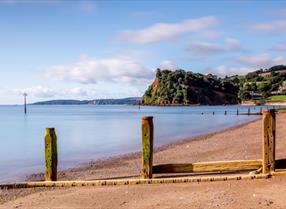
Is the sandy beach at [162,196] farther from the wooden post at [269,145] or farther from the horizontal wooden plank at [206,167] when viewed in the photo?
the horizontal wooden plank at [206,167]

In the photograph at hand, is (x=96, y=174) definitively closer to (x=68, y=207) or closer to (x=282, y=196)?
(x=68, y=207)

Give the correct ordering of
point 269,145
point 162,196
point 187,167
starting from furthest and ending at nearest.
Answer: point 187,167 < point 269,145 < point 162,196

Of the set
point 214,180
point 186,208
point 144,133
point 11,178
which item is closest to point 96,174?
point 11,178

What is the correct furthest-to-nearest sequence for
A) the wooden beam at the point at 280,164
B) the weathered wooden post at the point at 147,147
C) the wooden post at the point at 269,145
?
the wooden beam at the point at 280,164, the weathered wooden post at the point at 147,147, the wooden post at the point at 269,145

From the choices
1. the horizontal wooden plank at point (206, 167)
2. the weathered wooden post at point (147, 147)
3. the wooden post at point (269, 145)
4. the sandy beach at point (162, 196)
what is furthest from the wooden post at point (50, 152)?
the wooden post at point (269, 145)

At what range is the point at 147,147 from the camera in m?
12.1

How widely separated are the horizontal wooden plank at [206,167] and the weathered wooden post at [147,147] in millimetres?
256

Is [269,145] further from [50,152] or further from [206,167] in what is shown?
[50,152]

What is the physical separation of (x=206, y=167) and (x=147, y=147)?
176 cm

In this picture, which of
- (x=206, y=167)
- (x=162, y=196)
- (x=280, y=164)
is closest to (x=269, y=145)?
(x=280, y=164)

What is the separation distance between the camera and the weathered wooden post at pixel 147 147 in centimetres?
1194

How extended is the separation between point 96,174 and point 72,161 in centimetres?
670

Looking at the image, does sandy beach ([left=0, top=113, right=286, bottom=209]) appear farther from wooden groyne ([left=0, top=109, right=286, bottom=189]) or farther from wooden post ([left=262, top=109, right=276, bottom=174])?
wooden post ([left=262, top=109, right=276, bottom=174])

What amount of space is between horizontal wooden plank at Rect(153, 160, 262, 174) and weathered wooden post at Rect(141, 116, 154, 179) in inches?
10.1
